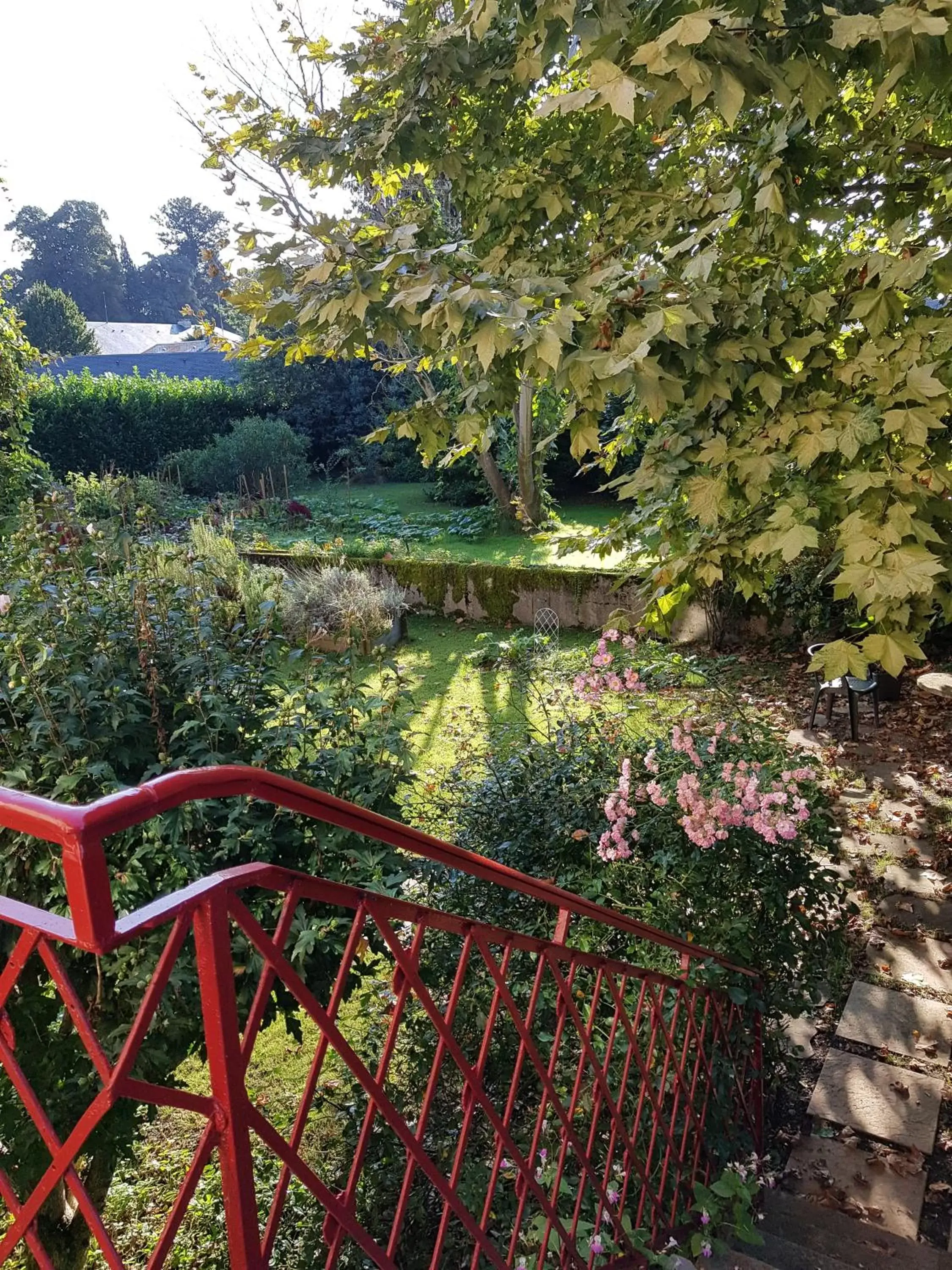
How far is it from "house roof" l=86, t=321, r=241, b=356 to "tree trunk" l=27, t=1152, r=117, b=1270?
31.5 m

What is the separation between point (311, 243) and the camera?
2314mm

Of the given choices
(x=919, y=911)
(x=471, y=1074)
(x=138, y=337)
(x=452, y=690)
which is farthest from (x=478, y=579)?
(x=138, y=337)

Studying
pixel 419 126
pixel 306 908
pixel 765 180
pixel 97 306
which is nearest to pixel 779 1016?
pixel 306 908

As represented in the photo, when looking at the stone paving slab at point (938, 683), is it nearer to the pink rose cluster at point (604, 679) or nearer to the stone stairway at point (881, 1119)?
the stone stairway at point (881, 1119)

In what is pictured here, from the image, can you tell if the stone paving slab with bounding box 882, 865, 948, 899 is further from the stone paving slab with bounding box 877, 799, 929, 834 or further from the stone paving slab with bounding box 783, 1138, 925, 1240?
the stone paving slab with bounding box 783, 1138, 925, 1240

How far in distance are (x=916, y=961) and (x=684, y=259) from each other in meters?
3.08

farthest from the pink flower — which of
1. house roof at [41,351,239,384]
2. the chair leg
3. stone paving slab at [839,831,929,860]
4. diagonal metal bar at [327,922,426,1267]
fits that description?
house roof at [41,351,239,384]

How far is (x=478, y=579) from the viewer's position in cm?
969

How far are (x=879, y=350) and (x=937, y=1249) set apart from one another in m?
2.40

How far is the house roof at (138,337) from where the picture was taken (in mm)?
33219

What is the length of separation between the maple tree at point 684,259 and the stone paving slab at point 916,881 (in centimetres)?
229

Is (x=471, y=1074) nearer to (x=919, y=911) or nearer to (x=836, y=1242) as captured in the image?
(x=836, y=1242)

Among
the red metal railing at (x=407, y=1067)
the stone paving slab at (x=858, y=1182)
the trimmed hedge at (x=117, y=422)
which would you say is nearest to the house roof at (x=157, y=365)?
the trimmed hedge at (x=117, y=422)

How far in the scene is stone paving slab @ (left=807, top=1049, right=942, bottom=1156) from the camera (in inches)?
106
